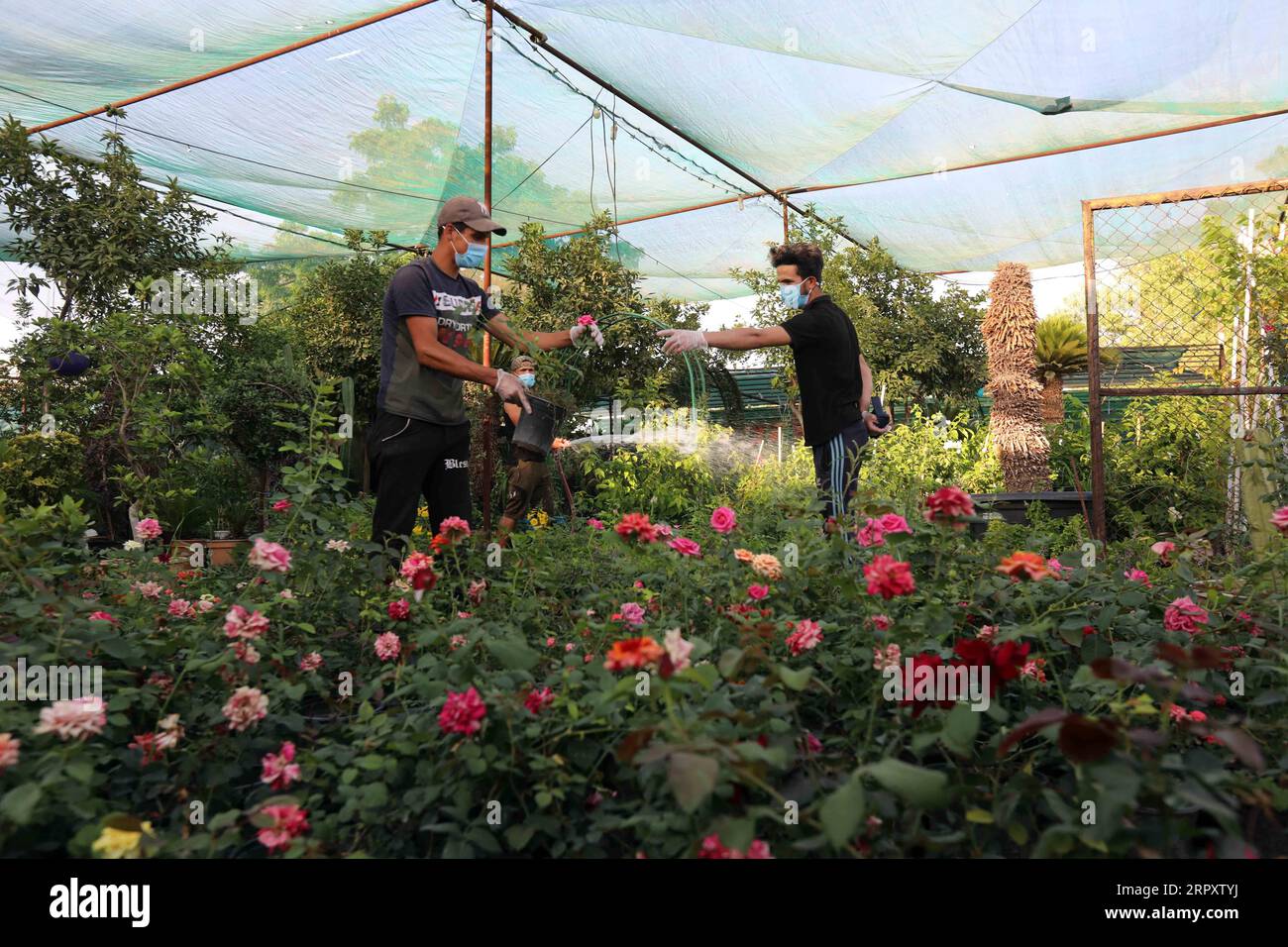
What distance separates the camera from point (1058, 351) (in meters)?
9.93

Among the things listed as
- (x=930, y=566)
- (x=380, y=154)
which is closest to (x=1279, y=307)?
(x=930, y=566)

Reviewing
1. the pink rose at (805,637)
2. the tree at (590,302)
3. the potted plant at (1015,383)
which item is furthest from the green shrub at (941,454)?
the pink rose at (805,637)

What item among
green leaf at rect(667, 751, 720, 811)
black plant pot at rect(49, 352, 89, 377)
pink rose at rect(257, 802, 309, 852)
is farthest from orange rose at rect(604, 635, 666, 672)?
black plant pot at rect(49, 352, 89, 377)

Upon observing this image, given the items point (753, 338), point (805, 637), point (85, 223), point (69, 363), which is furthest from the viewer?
point (85, 223)

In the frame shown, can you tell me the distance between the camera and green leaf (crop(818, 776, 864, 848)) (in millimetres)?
883

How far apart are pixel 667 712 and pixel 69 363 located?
490 centimetres

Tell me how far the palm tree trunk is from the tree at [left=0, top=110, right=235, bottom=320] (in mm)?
9052

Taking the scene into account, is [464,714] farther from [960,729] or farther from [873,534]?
[873,534]

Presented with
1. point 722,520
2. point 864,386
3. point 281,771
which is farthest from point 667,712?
point 864,386

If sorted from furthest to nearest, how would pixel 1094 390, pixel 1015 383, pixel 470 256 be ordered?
1. pixel 1015 383
2. pixel 1094 390
3. pixel 470 256

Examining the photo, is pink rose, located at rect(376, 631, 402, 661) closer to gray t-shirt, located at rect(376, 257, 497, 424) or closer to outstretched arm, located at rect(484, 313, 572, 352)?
gray t-shirt, located at rect(376, 257, 497, 424)

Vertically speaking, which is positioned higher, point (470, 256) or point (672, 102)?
point (672, 102)

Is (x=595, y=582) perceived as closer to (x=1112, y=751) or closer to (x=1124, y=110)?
(x=1112, y=751)

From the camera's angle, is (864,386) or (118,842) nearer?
(118,842)
